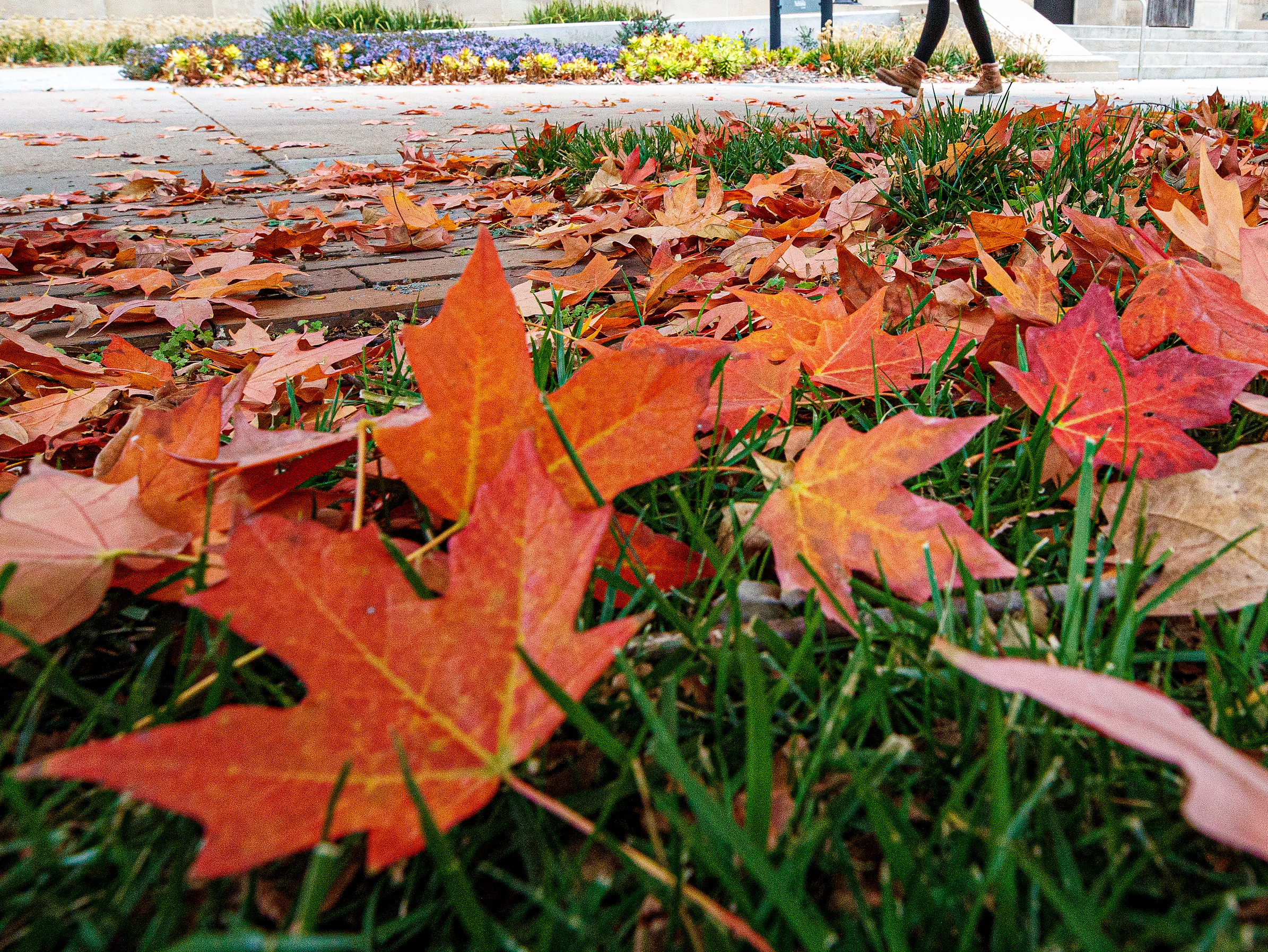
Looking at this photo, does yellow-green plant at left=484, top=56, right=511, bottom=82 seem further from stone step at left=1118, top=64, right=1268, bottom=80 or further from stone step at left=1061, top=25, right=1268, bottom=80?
stone step at left=1061, top=25, right=1268, bottom=80

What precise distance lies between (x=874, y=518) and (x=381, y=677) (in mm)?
436

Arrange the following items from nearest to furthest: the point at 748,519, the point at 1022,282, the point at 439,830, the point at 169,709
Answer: the point at 439,830, the point at 169,709, the point at 748,519, the point at 1022,282

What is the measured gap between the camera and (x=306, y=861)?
506mm

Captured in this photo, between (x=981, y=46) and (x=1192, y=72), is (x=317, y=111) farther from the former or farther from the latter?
(x=1192, y=72)

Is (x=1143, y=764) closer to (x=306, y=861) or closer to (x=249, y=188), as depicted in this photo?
(x=306, y=861)

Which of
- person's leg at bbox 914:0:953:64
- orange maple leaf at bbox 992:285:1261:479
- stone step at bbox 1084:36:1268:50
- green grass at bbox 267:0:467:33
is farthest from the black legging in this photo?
stone step at bbox 1084:36:1268:50

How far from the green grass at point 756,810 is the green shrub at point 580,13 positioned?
731 inches

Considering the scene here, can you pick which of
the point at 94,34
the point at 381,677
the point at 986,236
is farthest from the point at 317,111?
the point at 94,34

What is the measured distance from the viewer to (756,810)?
0.47 m

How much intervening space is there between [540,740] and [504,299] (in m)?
0.34

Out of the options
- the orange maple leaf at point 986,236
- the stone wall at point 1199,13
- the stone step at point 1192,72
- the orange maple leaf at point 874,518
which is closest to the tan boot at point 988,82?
the orange maple leaf at point 986,236

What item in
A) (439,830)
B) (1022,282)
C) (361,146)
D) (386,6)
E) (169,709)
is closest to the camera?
(439,830)

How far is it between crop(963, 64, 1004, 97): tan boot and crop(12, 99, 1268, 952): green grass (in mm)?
7784

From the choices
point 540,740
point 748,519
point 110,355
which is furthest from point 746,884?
point 110,355
